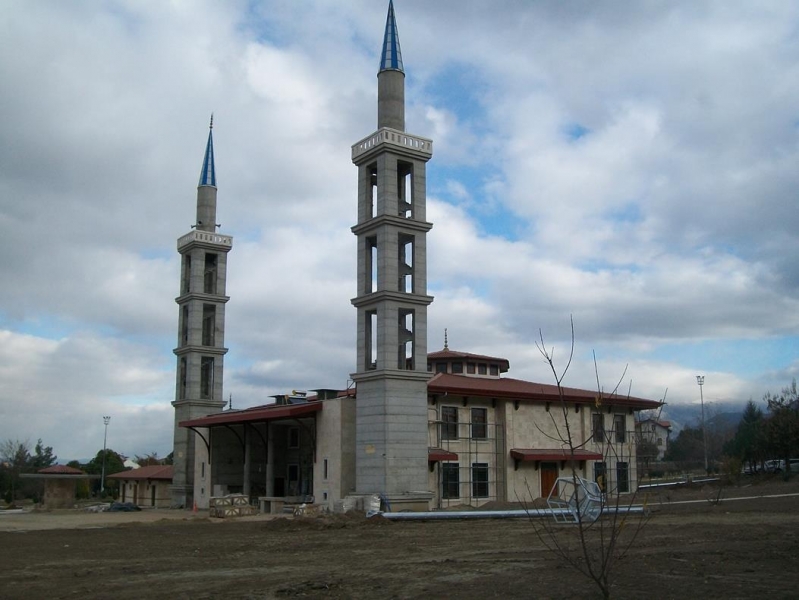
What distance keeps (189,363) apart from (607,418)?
90.7ft

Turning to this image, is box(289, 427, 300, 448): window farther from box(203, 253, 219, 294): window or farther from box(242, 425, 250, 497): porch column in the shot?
box(203, 253, 219, 294): window

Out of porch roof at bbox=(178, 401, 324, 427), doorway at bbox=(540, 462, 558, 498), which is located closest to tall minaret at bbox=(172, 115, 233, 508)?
porch roof at bbox=(178, 401, 324, 427)

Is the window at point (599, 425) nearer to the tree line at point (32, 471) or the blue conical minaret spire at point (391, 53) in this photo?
the blue conical minaret spire at point (391, 53)

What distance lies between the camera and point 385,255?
3781cm

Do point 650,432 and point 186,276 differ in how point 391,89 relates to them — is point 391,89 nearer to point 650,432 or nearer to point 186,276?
point 186,276

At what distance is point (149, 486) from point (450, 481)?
32.3m

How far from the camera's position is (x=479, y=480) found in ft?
139

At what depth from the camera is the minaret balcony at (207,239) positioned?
55375mm

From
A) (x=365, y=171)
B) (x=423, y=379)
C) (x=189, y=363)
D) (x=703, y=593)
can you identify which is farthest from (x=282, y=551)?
(x=189, y=363)

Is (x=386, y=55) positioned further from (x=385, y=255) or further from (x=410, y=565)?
(x=410, y=565)

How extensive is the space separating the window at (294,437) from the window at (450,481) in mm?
10200

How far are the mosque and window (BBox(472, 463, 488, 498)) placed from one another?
65 mm

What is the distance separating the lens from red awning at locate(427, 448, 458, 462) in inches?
1515

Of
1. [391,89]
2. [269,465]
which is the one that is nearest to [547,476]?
[269,465]
